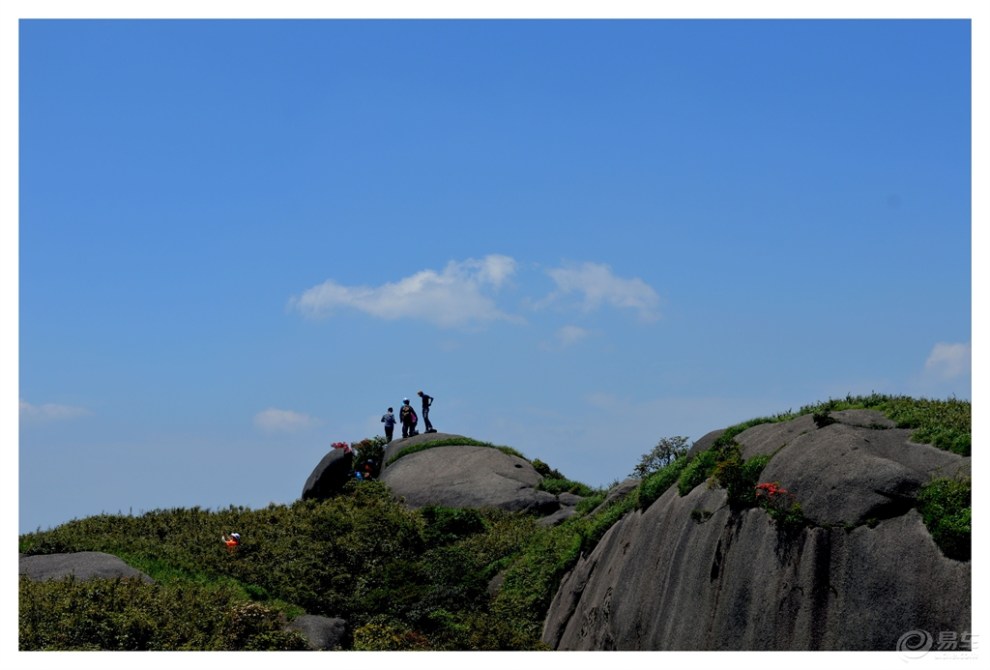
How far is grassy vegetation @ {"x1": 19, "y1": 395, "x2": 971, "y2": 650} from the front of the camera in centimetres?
2103

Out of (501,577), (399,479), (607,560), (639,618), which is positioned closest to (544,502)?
(399,479)

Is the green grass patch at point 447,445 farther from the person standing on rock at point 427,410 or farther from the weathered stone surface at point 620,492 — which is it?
the weathered stone surface at point 620,492

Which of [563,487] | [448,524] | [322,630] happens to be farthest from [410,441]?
[322,630]

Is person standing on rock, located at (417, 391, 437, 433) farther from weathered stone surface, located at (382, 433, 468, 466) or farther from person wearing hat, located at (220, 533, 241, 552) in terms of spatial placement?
person wearing hat, located at (220, 533, 241, 552)

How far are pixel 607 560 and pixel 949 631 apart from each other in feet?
28.9

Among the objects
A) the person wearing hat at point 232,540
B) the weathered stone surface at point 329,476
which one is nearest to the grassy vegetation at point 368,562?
the person wearing hat at point 232,540

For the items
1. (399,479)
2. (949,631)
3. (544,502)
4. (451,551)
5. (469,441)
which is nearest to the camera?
(949,631)

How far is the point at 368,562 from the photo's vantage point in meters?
31.8

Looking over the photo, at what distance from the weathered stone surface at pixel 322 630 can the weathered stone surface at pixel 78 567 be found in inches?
177

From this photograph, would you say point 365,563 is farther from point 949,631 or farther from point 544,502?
point 949,631

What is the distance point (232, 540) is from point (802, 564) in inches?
827

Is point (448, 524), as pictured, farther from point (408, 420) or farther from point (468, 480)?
point (408, 420)

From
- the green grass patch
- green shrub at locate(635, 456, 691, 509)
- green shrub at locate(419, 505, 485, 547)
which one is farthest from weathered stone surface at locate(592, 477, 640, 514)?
the green grass patch

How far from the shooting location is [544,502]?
39031mm
